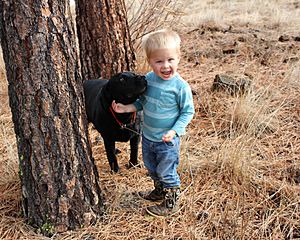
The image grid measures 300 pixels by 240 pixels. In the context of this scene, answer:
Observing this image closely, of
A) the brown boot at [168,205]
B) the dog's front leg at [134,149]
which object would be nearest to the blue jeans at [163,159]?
the brown boot at [168,205]

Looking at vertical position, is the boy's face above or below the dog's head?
above

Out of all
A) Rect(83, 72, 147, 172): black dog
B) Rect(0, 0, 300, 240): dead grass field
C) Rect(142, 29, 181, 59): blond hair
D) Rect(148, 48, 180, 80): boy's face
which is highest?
Rect(142, 29, 181, 59): blond hair

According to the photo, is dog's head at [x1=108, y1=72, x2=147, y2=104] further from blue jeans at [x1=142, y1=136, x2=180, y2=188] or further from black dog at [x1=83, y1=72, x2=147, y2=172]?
blue jeans at [x1=142, y1=136, x2=180, y2=188]

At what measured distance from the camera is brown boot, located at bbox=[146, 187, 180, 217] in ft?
8.75

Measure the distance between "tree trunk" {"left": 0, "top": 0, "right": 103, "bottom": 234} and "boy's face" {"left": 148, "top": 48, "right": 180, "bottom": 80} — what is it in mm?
470

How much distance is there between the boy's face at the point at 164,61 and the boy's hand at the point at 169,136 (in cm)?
35

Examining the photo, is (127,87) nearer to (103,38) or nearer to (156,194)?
(156,194)

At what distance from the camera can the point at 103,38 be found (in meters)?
4.05

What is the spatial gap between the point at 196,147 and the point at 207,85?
1.61m

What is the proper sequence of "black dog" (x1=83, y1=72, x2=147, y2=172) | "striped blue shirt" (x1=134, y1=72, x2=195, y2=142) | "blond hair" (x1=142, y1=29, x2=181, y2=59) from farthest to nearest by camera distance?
1. "black dog" (x1=83, y1=72, x2=147, y2=172)
2. "striped blue shirt" (x1=134, y1=72, x2=195, y2=142)
3. "blond hair" (x1=142, y1=29, x2=181, y2=59)

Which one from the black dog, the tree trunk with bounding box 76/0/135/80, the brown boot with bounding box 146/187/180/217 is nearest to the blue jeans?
the brown boot with bounding box 146/187/180/217

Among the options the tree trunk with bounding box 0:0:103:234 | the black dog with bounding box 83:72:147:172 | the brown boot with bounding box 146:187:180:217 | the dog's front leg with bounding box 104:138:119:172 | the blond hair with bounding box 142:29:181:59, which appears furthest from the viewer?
the dog's front leg with bounding box 104:138:119:172

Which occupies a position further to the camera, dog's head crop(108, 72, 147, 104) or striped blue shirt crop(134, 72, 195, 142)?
dog's head crop(108, 72, 147, 104)

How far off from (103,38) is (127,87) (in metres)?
1.56
